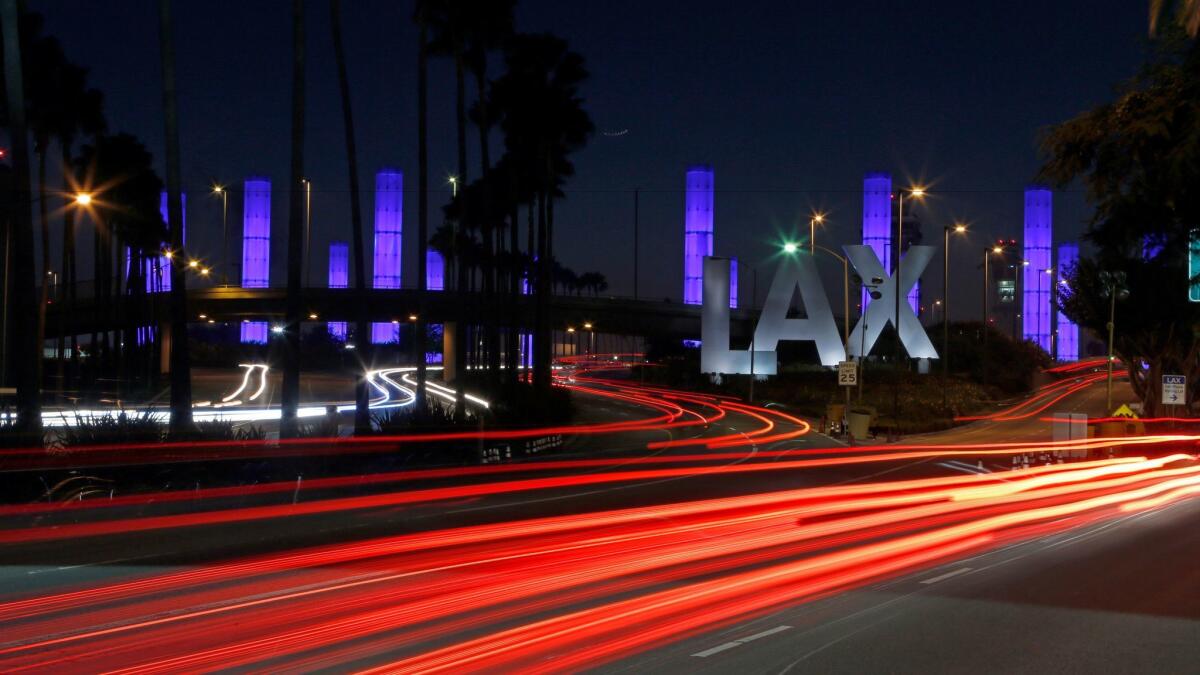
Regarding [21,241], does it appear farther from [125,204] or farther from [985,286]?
[985,286]

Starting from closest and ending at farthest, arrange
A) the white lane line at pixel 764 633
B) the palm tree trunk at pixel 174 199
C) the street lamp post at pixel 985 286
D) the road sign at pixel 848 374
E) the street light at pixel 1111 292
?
the white lane line at pixel 764 633 → the palm tree trunk at pixel 174 199 → the road sign at pixel 848 374 → the street light at pixel 1111 292 → the street lamp post at pixel 985 286

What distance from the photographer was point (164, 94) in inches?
981

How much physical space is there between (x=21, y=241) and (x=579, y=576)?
18565 millimetres

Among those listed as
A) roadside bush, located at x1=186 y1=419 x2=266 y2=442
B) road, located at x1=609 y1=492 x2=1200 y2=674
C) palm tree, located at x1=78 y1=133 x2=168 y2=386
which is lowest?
road, located at x1=609 y1=492 x2=1200 y2=674

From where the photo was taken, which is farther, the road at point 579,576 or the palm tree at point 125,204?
the palm tree at point 125,204

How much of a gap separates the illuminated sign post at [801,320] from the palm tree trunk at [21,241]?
1688 inches

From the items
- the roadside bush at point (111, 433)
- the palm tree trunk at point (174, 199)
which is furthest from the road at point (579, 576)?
the palm tree trunk at point (174, 199)

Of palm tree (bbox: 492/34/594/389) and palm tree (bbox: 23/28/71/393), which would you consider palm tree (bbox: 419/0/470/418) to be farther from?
palm tree (bbox: 23/28/71/393)

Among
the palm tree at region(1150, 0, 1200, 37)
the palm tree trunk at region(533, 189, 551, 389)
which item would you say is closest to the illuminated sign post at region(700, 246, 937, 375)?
the palm tree trunk at region(533, 189, 551, 389)

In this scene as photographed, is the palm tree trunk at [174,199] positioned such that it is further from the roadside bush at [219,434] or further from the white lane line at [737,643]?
the white lane line at [737,643]

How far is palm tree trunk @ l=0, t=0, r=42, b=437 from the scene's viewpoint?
23.3 m

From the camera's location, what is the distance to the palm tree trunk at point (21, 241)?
76.5ft

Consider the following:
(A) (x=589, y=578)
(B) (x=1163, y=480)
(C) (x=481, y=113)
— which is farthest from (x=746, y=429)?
(A) (x=589, y=578)

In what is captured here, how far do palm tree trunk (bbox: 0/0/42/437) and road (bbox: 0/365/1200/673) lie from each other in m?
4.52
